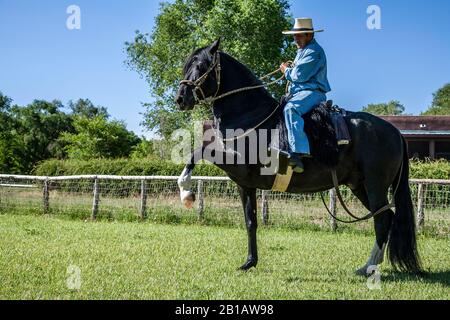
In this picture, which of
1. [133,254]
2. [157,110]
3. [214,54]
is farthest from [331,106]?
[157,110]

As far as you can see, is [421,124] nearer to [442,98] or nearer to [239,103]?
[239,103]

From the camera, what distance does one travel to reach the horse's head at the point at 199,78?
226 inches

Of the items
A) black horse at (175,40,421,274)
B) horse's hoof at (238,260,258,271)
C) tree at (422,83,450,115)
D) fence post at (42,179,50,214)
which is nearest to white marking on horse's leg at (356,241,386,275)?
black horse at (175,40,421,274)

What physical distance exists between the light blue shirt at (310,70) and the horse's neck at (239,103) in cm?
38

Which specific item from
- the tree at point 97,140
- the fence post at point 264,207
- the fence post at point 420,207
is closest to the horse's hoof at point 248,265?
the fence post at point 264,207

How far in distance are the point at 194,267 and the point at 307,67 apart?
287 centimetres

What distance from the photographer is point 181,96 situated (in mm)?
Result: 5711

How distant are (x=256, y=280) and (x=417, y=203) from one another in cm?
757

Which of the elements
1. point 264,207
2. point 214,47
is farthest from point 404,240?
point 264,207

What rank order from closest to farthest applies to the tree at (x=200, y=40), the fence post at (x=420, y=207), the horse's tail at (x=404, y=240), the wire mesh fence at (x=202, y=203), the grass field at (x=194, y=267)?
the grass field at (x=194, y=267) < the horse's tail at (x=404, y=240) < the fence post at (x=420, y=207) < the wire mesh fence at (x=202, y=203) < the tree at (x=200, y=40)

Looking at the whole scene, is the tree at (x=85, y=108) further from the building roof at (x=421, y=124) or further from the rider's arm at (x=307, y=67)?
the rider's arm at (x=307, y=67)

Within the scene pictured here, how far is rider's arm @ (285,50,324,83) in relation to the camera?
19.2 ft

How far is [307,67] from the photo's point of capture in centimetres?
587
